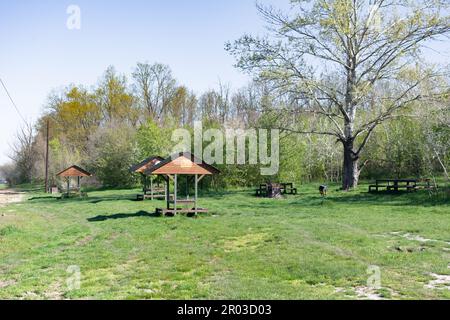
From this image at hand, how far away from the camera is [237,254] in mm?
9977

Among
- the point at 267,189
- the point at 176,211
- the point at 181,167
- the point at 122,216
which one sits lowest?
the point at 122,216

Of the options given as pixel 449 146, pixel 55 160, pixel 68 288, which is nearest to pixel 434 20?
pixel 449 146

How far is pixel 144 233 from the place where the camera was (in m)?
13.2

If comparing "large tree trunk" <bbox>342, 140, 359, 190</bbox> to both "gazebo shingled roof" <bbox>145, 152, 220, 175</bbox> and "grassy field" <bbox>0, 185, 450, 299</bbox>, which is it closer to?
"grassy field" <bbox>0, 185, 450, 299</bbox>

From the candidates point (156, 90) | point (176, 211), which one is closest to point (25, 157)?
point (156, 90)

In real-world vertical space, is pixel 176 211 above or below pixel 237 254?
above

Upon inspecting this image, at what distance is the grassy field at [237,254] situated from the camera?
23.3 ft

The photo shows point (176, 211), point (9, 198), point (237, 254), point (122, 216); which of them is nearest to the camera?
point (237, 254)

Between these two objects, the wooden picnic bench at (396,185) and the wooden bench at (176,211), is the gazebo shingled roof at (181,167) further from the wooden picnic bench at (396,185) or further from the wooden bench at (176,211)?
the wooden picnic bench at (396,185)

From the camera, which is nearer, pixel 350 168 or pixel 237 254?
pixel 237 254

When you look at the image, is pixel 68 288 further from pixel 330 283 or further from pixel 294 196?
pixel 294 196

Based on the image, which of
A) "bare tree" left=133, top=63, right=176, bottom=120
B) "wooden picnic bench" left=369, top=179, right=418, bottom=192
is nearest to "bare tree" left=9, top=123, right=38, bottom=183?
"bare tree" left=133, top=63, right=176, bottom=120

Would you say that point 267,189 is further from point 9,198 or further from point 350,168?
point 9,198

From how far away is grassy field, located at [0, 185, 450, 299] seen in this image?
7094mm
